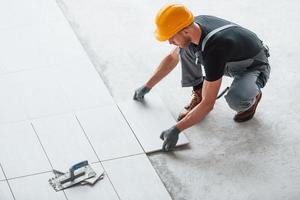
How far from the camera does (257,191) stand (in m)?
3.38

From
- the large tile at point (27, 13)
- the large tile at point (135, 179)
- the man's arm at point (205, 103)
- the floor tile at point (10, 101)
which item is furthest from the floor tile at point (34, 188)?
the large tile at point (27, 13)

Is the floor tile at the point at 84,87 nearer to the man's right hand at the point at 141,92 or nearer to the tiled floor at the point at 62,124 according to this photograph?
the tiled floor at the point at 62,124

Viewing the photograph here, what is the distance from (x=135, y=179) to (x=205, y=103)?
597mm

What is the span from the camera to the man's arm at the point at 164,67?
3836 millimetres

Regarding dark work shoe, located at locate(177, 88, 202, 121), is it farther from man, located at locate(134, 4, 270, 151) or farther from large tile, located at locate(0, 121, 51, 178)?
large tile, located at locate(0, 121, 51, 178)

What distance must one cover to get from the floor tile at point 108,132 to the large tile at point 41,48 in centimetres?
60

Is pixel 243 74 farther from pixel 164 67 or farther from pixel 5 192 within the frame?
pixel 5 192

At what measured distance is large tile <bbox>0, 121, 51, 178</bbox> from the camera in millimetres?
3455

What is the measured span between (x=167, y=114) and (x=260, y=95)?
61 cm

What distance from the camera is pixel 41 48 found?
4.52 metres

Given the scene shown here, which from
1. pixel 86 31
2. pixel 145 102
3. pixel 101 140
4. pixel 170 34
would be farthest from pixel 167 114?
pixel 86 31

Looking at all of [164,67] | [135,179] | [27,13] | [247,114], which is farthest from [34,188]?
[27,13]

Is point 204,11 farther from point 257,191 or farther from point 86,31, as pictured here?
point 257,191

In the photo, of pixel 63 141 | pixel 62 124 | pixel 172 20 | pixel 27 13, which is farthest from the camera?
pixel 27 13
